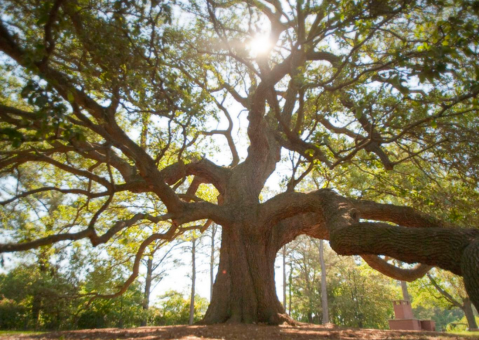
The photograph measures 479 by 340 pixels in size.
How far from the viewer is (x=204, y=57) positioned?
9.05 metres

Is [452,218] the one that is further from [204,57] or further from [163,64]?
[204,57]

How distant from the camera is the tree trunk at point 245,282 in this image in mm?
7355

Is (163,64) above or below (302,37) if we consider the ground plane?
below

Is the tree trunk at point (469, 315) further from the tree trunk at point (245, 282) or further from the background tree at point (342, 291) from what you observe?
the tree trunk at point (245, 282)

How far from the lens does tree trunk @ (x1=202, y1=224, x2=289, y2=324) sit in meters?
7.36

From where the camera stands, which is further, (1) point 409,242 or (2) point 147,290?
(2) point 147,290

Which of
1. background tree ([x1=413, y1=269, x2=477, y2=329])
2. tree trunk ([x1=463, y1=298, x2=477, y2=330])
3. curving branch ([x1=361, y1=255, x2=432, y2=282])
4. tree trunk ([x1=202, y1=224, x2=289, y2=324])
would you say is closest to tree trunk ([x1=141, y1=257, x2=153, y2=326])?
tree trunk ([x1=202, y1=224, x2=289, y2=324])

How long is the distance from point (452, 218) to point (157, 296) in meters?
24.0

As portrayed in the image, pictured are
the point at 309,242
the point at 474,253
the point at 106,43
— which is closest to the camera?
the point at 474,253

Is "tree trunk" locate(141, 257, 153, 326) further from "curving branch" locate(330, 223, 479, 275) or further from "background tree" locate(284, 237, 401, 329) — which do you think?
"curving branch" locate(330, 223, 479, 275)

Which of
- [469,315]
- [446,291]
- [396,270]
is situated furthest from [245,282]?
[446,291]

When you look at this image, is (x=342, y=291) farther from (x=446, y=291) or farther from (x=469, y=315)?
(x=469, y=315)

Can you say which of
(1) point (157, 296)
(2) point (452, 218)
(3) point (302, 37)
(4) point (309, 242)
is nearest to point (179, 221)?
(3) point (302, 37)

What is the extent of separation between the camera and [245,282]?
7.62 m
